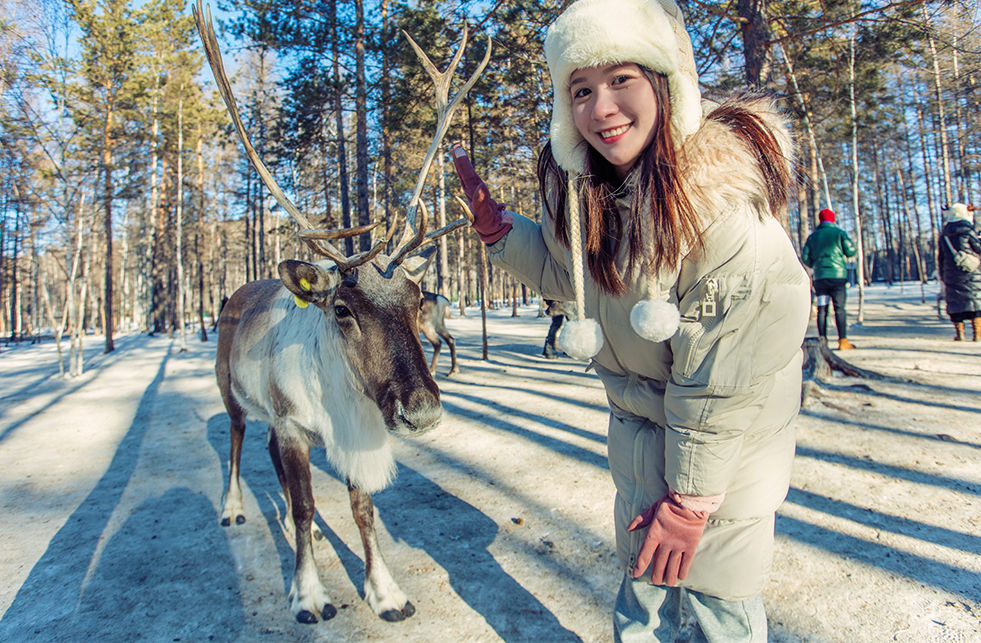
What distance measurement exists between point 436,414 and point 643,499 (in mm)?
959

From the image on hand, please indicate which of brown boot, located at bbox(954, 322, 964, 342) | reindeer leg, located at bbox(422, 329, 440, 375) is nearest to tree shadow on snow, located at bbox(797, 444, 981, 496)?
reindeer leg, located at bbox(422, 329, 440, 375)

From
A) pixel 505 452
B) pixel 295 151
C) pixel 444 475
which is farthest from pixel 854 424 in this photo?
pixel 295 151

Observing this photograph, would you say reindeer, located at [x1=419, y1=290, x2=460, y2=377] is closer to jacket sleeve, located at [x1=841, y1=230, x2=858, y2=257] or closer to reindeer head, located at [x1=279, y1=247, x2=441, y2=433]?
reindeer head, located at [x1=279, y1=247, x2=441, y2=433]

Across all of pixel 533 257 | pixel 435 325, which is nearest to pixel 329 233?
pixel 533 257

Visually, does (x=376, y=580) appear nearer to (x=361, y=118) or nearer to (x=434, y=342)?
(x=434, y=342)

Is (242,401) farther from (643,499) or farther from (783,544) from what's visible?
Result: (783,544)

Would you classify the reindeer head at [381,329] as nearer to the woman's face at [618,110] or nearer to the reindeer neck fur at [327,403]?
the reindeer neck fur at [327,403]

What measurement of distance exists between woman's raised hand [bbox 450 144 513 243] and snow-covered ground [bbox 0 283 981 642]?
1.90 metres

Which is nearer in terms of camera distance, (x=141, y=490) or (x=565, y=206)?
(x=565, y=206)

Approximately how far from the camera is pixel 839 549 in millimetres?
2791

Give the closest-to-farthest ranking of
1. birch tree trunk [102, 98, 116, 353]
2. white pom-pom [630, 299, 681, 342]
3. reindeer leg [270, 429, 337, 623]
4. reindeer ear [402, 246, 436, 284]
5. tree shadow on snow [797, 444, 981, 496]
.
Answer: white pom-pom [630, 299, 681, 342] → reindeer leg [270, 429, 337, 623] → reindeer ear [402, 246, 436, 284] → tree shadow on snow [797, 444, 981, 496] → birch tree trunk [102, 98, 116, 353]

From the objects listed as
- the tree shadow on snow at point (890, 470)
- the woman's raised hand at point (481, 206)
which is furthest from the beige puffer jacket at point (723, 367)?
the tree shadow on snow at point (890, 470)

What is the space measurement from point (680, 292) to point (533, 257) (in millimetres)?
602

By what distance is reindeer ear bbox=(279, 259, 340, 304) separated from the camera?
2531 mm
